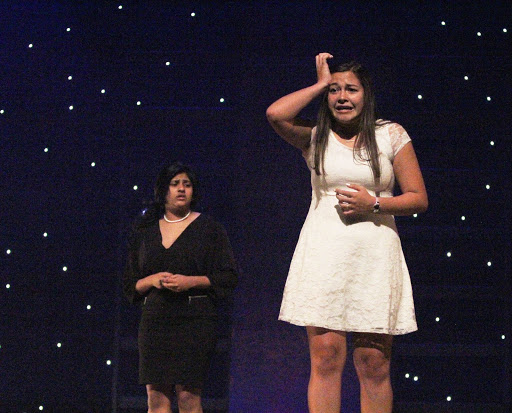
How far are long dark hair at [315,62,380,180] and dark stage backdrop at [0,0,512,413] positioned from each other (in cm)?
141

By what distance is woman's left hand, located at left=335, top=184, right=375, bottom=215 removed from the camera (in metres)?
2.35

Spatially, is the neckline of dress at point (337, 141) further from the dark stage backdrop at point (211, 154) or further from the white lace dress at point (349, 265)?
the dark stage backdrop at point (211, 154)

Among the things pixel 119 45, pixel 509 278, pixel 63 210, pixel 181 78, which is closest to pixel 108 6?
pixel 119 45

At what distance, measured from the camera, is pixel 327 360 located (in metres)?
2.42

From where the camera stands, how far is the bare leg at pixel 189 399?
3.35 meters

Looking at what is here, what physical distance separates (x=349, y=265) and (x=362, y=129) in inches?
17.9

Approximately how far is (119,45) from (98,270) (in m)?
1.23

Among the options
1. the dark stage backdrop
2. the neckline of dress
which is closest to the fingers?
the neckline of dress

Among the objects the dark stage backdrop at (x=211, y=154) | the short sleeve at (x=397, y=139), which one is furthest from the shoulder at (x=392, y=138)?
the dark stage backdrop at (x=211, y=154)

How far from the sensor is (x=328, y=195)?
2.49 metres

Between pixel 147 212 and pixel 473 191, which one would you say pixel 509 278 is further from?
pixel 147 212

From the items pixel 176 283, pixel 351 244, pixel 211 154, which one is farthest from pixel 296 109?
pixel 211 154

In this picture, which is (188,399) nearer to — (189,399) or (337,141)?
(189,399)

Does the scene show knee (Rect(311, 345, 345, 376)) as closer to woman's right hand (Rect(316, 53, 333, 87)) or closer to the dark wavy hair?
woman's right hand (Rect(316, 53, 333, 87))
